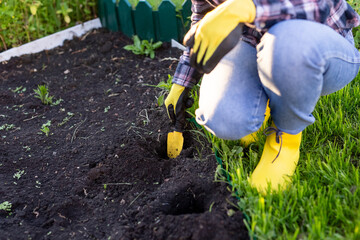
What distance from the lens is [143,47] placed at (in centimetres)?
296

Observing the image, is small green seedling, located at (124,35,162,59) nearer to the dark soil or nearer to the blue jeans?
the dark soil

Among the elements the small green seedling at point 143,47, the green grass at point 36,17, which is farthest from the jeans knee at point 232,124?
the green grass at point 36,17

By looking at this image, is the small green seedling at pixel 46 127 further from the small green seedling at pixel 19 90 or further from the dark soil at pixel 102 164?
the small green seedling at pixel 19 90

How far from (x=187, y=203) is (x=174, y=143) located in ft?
1.30

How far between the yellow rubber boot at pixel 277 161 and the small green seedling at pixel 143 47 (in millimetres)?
1455

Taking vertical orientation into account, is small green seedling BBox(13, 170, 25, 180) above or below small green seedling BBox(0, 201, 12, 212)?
below

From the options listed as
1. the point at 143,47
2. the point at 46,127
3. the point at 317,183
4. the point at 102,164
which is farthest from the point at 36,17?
the point at 317,183

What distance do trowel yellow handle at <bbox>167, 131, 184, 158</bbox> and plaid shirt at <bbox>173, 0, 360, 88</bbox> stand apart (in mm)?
553

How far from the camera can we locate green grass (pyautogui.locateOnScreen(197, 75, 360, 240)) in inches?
54.7

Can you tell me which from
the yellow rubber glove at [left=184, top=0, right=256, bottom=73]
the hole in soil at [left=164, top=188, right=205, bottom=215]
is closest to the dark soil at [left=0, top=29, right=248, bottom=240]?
the hole in soil at [left=164, top=188, right=205, bottom=215]

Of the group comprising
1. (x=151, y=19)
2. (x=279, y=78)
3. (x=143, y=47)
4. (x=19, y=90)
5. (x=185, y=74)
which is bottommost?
(x=19, y=90)

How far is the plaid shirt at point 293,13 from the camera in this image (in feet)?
4.56

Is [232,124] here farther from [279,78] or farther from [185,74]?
[185,74]

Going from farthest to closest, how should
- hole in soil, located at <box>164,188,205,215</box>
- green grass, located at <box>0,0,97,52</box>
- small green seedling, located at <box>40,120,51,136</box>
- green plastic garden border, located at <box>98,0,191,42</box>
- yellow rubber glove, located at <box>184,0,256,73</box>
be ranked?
green grass, located at <box>0,0,97,52</box> < green plastic garden border, located at <box>98,0,191,42</box> < small green seedling, located at <box>40,120,51,136</box> < hole in soil, located at <box>164,188,205,215</box> < yellow rubber glove, located at <box>184,0,256,73</box>
